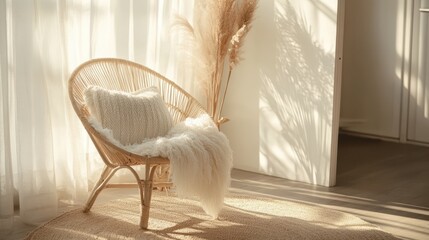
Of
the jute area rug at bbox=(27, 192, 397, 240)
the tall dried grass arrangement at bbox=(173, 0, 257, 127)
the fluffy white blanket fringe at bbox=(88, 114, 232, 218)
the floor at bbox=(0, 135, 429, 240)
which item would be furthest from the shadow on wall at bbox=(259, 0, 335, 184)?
the fluffy white blanket fringe at bbox=(88, 114, 232, 218)

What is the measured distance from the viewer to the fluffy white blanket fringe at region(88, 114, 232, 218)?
3.57m

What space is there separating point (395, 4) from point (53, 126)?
121 inches

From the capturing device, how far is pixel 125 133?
381 centimetres

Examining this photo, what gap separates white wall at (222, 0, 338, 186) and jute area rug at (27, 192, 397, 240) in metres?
0.61

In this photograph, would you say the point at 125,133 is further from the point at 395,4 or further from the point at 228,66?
the point at 395,4

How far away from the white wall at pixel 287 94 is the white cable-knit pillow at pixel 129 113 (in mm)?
1074

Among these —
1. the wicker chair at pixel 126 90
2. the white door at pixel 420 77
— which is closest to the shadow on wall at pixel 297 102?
the wicker chair at pixel 126 90

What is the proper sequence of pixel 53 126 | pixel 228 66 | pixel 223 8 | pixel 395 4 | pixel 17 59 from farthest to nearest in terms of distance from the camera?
pixel 395 4 < pixel 228 66 < pixel 223 8 < pixel 53 126 < pixel 17 59

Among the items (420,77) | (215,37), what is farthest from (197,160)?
(420,77)

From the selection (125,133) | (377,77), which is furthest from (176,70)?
(377,77)

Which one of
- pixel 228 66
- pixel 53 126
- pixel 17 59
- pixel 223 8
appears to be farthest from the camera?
pixel 228 66

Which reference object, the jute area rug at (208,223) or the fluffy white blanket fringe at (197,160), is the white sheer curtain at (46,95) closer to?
the jute area rug at (208,223)

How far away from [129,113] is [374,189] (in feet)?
5.45

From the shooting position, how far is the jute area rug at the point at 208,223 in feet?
11.8
